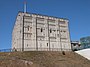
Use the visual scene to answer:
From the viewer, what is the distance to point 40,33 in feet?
195

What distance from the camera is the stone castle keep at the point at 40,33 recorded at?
56312mm

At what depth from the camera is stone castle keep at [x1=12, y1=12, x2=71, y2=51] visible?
56.3m

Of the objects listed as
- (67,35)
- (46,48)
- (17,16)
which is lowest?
(46,48)

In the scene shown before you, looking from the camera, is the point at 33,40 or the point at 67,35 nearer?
the point at 33,40

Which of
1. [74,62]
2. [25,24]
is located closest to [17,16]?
[25,24]

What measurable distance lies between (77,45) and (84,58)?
19.5 metres

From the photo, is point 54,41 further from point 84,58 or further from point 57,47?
point 84,58

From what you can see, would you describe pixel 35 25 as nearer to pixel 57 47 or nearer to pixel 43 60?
pixel 57 47

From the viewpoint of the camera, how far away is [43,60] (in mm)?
43969

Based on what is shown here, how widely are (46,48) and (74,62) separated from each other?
14536 millimetres

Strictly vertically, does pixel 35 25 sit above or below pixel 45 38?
above

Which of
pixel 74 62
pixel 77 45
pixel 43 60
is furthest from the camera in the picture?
pixel 77 45

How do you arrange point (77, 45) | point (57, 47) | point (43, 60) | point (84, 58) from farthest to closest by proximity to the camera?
point (77, 45), point (57, 47), point (84, 58), point (43, 60)

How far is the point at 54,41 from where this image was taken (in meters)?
61.5
